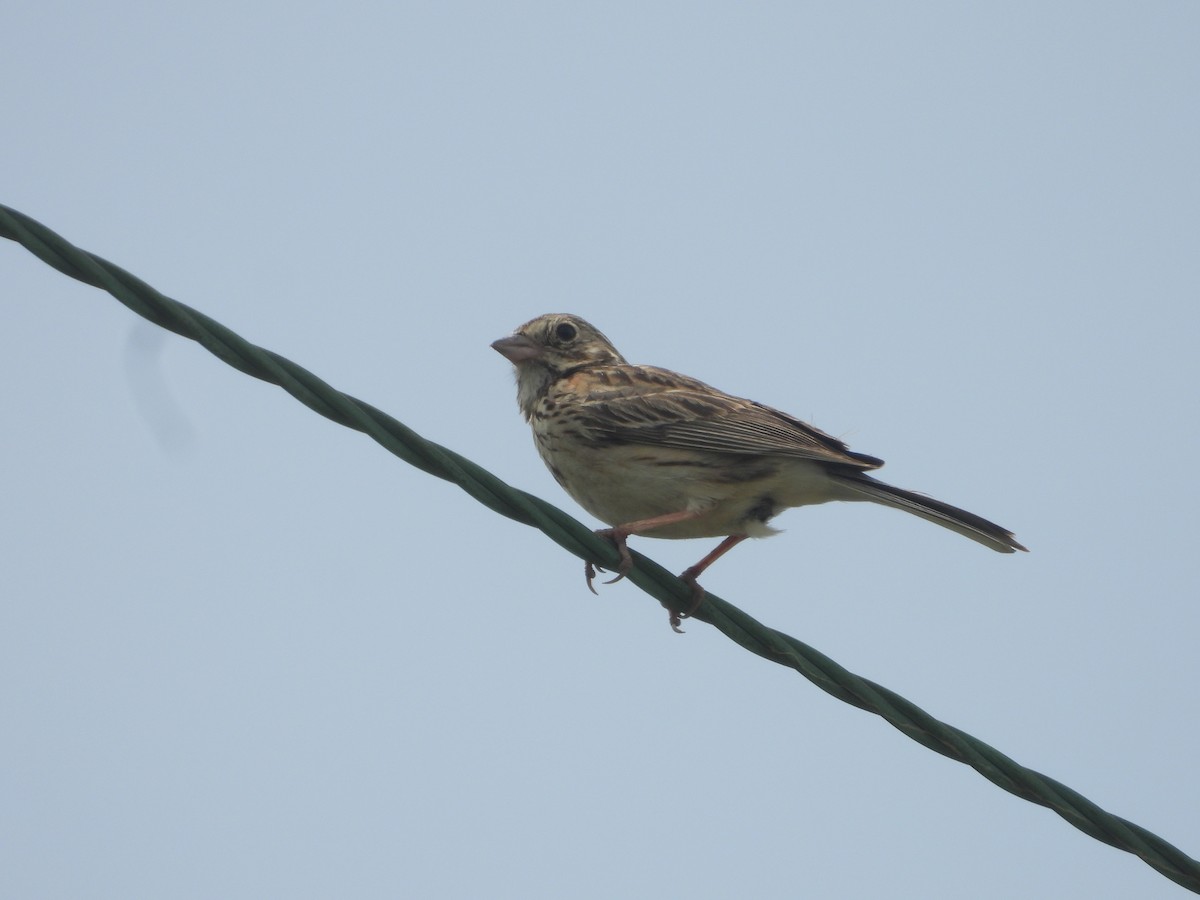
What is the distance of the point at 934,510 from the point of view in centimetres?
627

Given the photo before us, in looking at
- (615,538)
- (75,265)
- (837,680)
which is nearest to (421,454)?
(75,265)

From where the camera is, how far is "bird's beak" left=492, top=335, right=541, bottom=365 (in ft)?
25.9

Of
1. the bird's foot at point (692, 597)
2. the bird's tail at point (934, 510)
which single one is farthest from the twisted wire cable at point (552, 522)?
the bird's tail at point (934, 510)

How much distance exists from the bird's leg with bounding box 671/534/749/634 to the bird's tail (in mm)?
581

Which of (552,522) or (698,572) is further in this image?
(698,572)

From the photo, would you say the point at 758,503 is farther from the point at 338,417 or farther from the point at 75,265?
the point at 75,265

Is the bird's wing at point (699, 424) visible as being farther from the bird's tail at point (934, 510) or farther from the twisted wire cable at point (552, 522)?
the twisted wire cable at point (552, 522)

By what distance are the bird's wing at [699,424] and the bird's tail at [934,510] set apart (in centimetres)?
10

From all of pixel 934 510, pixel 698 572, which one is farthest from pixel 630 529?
→ pixel 934 510

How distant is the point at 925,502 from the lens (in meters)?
6.35

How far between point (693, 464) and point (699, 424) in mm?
272

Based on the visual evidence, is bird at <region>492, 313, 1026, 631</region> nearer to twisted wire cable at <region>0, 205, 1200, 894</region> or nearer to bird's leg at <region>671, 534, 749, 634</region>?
bird's leg at <region>671, 534, 749, 634</region>

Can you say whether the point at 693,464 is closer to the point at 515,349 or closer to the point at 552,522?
the point at 515,349

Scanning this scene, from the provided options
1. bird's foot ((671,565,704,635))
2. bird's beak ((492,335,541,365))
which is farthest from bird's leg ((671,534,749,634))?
bird's beak ((492,335,541,365))
